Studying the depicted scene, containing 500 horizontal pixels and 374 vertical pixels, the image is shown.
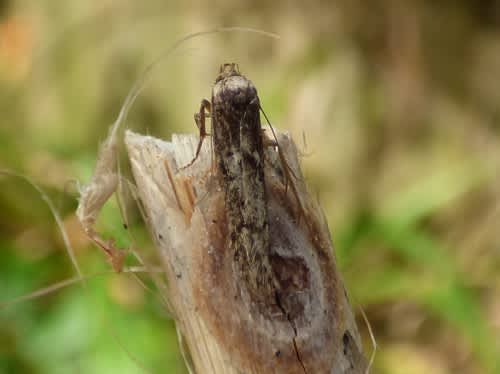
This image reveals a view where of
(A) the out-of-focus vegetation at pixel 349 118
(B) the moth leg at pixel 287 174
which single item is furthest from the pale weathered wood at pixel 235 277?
(A) the out-of-focus vegetation at pixel 349 118

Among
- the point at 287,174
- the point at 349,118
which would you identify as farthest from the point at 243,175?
the point at 349,118

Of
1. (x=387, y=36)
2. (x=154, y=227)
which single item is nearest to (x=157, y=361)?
(x=154, y=227)

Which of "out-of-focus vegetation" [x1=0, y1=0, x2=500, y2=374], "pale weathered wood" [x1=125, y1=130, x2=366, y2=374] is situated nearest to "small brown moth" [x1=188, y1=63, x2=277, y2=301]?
"pale weathered wood" [x1=125, y1=130, x2=366, y2=374]

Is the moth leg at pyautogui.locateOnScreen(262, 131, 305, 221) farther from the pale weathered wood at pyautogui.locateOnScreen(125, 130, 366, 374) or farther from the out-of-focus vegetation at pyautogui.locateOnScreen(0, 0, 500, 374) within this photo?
the out-of-focus vegetation at pyautogui.locateOnScreen(0, 0, 500, 374)

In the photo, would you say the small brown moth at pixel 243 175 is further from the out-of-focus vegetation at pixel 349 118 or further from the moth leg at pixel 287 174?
the out-of-focus vegetation at pixel 349 118

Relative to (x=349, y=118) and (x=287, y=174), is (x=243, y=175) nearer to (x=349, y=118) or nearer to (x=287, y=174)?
(x=287, y=174)

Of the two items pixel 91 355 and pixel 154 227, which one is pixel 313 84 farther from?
pixel 154 227
